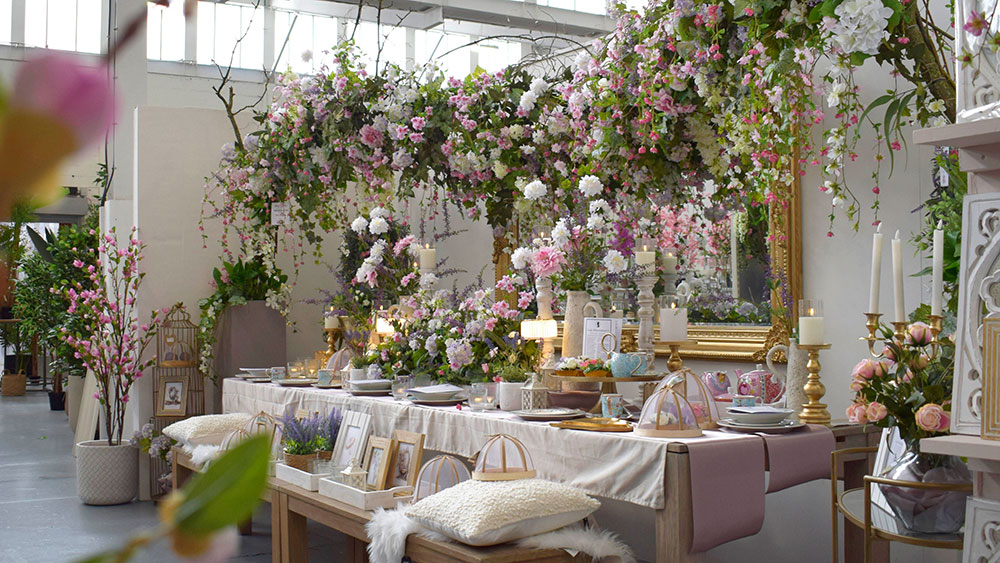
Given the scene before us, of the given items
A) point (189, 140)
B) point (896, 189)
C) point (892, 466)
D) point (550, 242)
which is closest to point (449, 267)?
point (189, 140)

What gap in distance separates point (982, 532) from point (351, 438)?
276cm

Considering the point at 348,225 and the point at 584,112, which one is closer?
the point at 584,112

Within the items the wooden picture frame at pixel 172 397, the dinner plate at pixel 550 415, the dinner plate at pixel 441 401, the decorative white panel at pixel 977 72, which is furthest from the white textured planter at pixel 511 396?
the wooden picture frame at pixel 172 397

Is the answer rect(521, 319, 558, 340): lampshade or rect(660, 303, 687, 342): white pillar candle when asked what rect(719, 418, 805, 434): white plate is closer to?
rect(660, 303, 687, 342): white pillar candle

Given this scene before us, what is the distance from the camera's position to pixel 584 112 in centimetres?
416

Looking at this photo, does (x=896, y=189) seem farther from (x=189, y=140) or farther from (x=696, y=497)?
(x=189, y=140)

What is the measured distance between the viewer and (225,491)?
0.16 metres

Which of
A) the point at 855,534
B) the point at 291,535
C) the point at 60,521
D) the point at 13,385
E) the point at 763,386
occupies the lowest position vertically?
the point at 60,521

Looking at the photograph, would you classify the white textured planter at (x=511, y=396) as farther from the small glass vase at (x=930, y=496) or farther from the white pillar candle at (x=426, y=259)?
the small glass vase at (x=930, y=496)

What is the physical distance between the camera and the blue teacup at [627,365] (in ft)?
Answer: 11.7

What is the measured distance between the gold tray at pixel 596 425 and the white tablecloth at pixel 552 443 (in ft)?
0.12

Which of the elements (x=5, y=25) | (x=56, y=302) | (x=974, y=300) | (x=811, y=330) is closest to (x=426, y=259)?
(x=811, y=330)

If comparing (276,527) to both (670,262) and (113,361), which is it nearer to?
(670,262)

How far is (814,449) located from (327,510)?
1783 millimetres
